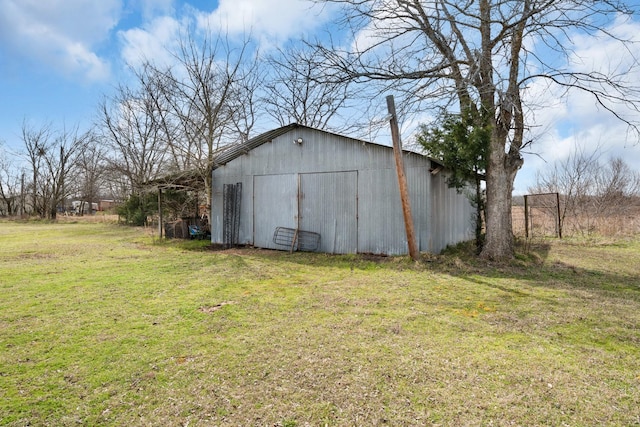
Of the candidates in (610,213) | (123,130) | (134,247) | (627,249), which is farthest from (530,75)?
(123,130)

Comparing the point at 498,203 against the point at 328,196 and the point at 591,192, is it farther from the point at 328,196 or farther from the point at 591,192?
the point at 591,192

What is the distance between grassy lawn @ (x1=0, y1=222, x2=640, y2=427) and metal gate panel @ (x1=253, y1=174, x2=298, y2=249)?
3883 mm

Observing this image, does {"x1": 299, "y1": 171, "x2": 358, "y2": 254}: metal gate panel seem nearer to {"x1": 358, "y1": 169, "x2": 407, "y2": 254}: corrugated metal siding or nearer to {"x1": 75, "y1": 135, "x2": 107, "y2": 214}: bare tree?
{"x1": 358, "y1": 169, "x2": 407, "y2": 254}: corrugated metal siding

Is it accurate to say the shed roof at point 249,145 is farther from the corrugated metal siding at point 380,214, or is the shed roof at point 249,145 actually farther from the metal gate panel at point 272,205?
the corrugated metal siding at point 380,214

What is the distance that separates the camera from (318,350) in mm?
2922

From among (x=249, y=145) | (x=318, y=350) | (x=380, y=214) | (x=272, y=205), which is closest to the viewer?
(x=318, y=350)

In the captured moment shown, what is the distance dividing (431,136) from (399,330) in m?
5.45

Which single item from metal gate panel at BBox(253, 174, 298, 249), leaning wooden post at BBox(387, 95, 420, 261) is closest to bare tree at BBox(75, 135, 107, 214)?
metal gate panel at BBox(253, 174, 298, 249)

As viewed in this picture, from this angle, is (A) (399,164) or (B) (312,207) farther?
(B) (312,207)

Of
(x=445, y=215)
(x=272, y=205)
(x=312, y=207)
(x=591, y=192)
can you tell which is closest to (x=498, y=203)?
(x=445, y=215)

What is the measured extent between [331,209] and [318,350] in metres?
6.30

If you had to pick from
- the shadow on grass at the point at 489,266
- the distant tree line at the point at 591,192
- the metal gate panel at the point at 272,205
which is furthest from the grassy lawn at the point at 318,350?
the distant tree line at the point at 591,192

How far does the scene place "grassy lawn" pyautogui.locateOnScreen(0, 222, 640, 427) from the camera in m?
2.08

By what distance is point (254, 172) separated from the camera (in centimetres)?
1037
